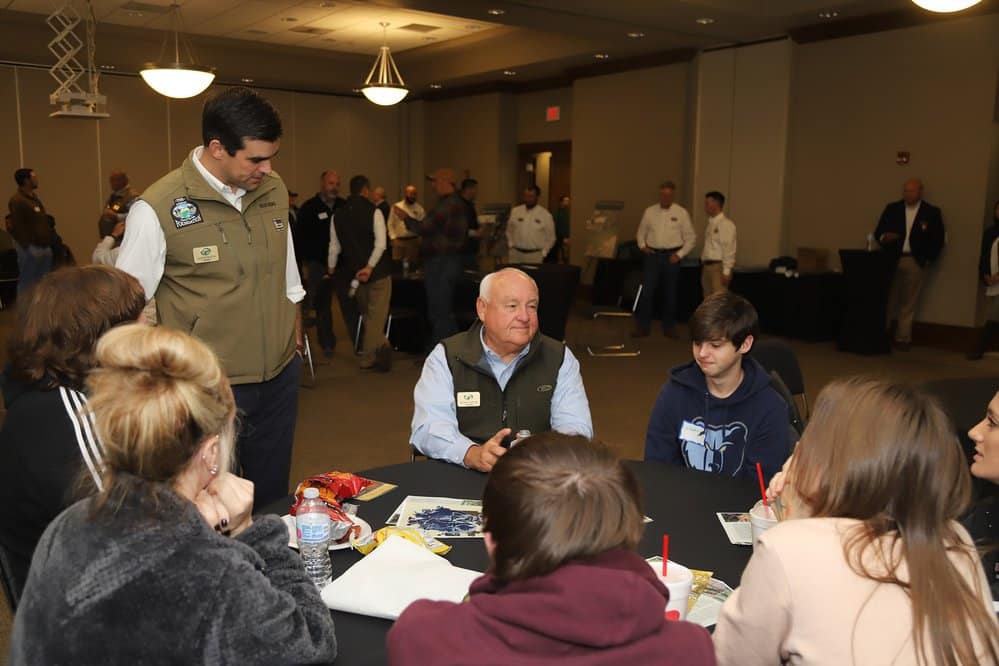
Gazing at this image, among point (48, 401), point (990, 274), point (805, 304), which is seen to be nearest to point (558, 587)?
point (48, 401)

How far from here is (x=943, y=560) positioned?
1.29 metres

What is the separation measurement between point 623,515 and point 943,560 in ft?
1.90

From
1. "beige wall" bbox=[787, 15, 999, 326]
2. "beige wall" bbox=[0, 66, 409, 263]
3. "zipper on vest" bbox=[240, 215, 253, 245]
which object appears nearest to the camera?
"zipper on vest" bbox=[240, 215, 253, 245]

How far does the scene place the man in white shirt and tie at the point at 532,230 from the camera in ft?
38.3

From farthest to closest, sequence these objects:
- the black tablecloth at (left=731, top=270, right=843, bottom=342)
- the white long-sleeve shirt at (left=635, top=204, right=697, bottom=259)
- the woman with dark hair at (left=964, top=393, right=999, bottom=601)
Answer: the white long-sleeve shirt at (left=635, top=204, right=697, bottom=259), the black tablecloth at (left=731, top=270, right=843, bottom=342), the woman with dark hair at (left=964, top=393, right=999, bottom=601)

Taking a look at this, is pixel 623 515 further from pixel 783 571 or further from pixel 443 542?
pixel 443 542

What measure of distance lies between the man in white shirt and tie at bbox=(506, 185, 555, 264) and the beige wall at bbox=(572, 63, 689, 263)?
1289 millimetres

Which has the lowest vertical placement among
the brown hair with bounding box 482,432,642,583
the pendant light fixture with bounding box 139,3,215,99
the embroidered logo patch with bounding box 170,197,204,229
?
the brown hair with bounding box 482,432,642,583

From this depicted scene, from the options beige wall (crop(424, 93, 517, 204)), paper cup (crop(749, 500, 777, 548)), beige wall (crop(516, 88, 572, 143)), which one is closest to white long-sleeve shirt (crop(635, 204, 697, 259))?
beige wall (crop(516, 88, 572, 143))

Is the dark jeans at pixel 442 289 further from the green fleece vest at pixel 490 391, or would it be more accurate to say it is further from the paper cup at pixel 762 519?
the paper cup at pixel 762 519

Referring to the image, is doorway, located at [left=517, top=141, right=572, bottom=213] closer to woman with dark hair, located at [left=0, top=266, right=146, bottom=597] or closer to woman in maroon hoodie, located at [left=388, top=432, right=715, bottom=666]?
woman with dark hair, located at [left=0, top=266, right=146, bottom=597]

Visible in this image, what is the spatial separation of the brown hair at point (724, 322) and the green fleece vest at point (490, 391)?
54 cm

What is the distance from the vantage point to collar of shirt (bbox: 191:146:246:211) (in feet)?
9.11

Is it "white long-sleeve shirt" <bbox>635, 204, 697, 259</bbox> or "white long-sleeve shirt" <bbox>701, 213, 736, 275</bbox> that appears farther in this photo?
"white long-sleeve shirt" <bbox>635, 204, 697, 259</bbox>
